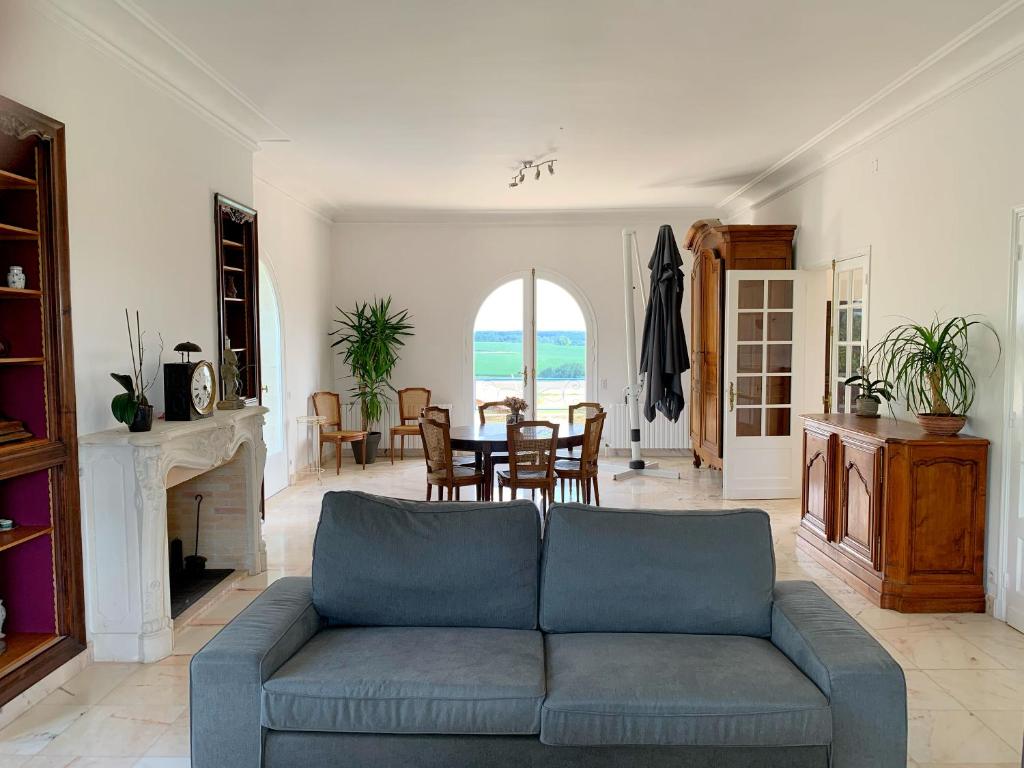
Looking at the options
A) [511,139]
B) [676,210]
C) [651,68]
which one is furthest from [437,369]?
[651,68]

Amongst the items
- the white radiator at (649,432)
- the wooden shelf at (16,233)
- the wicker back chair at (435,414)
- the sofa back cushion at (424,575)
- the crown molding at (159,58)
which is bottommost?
the white radiator at (649,432)

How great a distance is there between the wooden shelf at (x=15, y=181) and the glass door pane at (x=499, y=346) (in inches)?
259

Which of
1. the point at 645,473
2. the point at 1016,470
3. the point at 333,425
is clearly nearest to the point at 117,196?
the point at 1016,470

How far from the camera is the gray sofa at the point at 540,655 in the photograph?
212cm

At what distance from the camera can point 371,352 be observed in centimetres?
891

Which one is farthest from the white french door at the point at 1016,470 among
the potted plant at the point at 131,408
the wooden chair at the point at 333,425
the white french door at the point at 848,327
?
the wooden chair at the point at 333,425

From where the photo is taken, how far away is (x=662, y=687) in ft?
7.16

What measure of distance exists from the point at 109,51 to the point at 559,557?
3151 mm

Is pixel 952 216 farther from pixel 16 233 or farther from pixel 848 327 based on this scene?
pixel 16 233

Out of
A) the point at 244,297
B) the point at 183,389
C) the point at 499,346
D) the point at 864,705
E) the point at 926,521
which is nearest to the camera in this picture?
the point at 864,705

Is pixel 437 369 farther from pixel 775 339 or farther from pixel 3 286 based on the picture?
pixel 3 286

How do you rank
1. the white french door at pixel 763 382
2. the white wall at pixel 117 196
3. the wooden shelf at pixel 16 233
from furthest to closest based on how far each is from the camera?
the white french door at pixel 763 382 < the white wall at pixel 117 196 < the wooden shelf at pixel 16 233

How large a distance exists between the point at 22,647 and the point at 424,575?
179 centimetres

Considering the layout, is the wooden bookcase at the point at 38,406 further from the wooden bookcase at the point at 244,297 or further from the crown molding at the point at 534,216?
the crown molding at the point at 534,216
